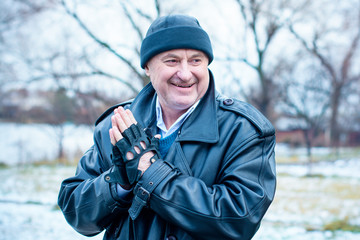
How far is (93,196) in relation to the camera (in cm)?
155

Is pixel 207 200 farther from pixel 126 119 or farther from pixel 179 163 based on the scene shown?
pixel 126 119

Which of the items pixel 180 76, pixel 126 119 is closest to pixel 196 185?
pixel 126 119

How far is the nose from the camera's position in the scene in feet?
5.07

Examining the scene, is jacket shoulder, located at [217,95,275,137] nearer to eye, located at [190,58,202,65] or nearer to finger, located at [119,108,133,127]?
eye, located at [190,58,202,65]

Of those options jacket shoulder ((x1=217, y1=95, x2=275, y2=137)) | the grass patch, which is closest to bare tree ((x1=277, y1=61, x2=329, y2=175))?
the grass patch

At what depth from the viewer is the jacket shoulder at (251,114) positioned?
5.00 feet

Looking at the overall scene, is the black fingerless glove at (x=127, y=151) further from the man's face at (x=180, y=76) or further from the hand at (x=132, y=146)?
the man's face at (x=180, y=76)

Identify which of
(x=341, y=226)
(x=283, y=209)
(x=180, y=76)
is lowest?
(x=283, y=209)

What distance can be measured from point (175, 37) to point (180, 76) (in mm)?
190

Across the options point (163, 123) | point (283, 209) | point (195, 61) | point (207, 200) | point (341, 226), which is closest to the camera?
point (207, 200)

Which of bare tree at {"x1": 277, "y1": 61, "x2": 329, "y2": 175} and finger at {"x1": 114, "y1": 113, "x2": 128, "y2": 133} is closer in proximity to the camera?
finger at {"x1": 114, "y1": 113, "x2": 128, "y2": 133}

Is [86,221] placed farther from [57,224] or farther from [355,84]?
[355,84]

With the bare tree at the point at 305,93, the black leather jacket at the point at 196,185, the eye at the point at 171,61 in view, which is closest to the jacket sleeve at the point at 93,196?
the black leather jacket at the point at 196,185

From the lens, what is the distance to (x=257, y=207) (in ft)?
4.58
